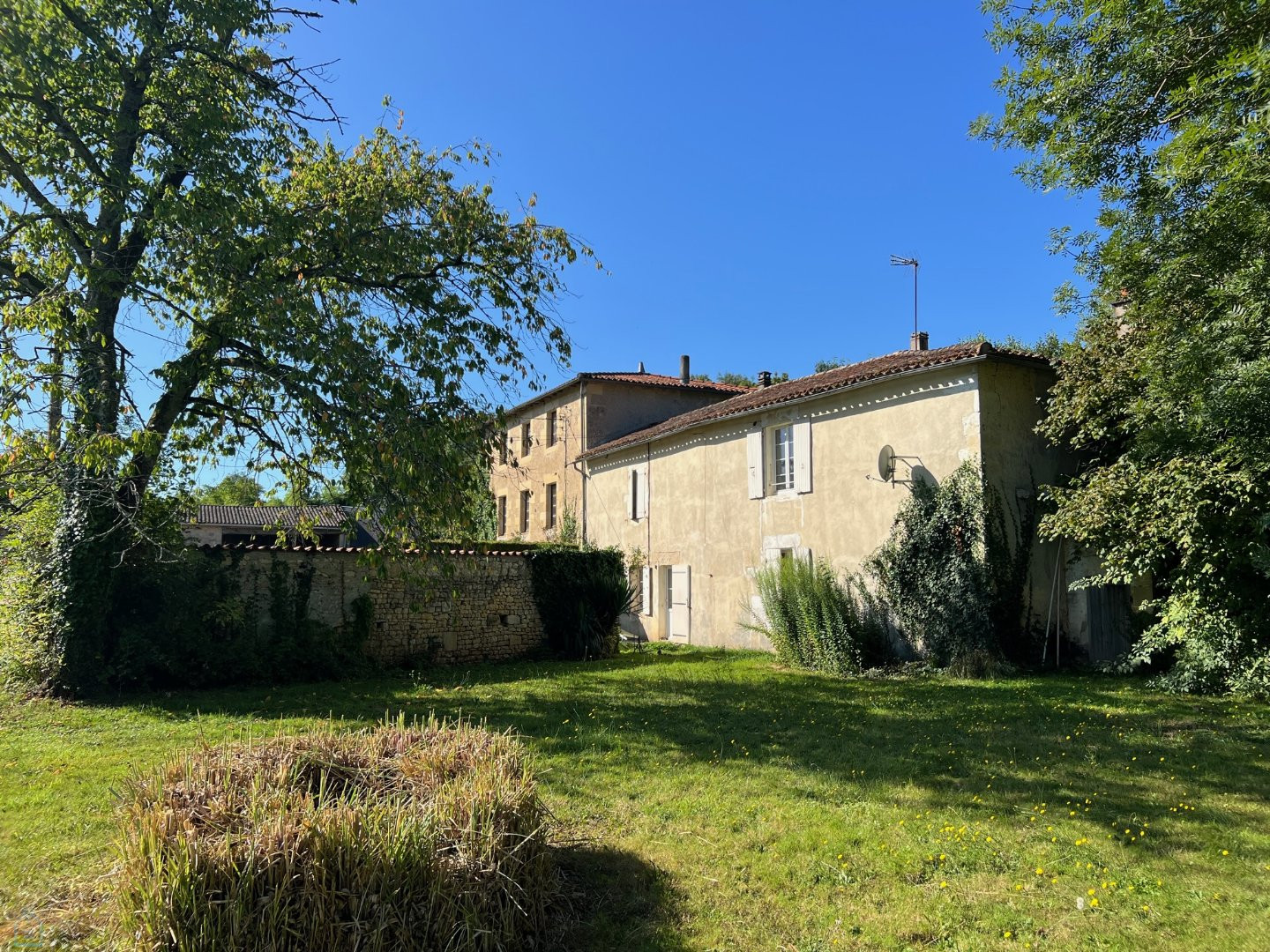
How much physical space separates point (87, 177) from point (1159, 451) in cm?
1411

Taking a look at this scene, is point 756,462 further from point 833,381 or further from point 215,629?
point 215,629

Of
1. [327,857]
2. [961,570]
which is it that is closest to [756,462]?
[961,570]

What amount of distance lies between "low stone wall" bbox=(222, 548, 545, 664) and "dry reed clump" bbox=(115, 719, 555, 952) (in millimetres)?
7918

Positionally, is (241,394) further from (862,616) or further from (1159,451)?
(1159,451)

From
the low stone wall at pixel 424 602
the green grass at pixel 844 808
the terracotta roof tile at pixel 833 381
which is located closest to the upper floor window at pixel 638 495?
the terracotta roof tile at pixel 833 381

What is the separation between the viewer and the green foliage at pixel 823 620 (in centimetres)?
1255

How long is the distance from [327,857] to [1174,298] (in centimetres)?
963

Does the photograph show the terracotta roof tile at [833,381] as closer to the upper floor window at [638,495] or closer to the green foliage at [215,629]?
the upper floor window at [638,495]

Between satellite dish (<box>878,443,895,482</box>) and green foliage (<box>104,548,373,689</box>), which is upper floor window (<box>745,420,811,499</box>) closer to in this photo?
satellite dish (<box>878,443,895,482</box>)

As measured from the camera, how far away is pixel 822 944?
354 centimetres

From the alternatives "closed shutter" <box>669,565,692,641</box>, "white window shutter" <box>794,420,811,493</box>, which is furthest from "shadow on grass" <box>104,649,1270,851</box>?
"closed shutter" <box>669,565,692,641</box>

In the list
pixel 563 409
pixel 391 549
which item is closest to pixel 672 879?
pixel 391 549

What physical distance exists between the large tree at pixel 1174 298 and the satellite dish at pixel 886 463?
8.68 feet

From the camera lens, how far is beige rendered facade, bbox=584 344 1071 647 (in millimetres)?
12414
